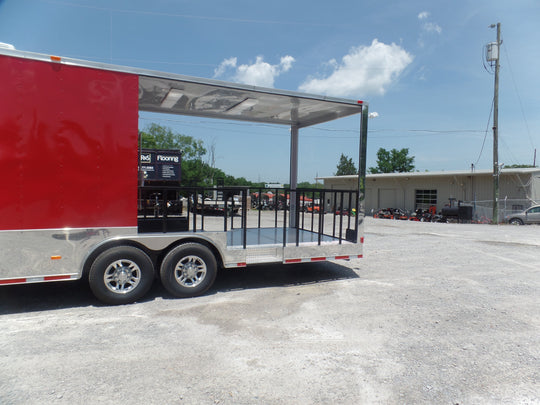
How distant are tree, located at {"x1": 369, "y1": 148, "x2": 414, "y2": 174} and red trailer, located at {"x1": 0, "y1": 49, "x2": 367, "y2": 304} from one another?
6169cm

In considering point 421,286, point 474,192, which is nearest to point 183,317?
point 421,286

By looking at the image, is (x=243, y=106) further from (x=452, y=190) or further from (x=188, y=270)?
(x=452, y=190)

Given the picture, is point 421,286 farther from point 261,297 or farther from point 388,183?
point 388,183

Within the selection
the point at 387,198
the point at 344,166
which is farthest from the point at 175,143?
the point at 344,166

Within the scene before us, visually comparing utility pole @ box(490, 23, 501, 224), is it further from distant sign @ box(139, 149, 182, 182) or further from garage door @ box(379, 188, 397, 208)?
distant sign @ box(139, 149, 182, 182)

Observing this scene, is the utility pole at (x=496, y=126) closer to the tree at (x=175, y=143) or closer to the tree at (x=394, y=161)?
the tree at (x=175, y=143)

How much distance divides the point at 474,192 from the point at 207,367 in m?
25.5

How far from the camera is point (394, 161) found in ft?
210

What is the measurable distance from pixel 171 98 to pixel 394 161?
203ft

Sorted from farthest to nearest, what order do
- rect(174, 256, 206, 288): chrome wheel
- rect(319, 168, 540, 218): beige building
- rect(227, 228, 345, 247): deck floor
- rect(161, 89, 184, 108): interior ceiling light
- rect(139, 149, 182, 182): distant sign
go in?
1. rect(319, 168, 540, 218): beige building
2. rect(139, 149, 182, 182): distant sign
3. rect(227, 228, 345, 247): deck floor
4. rect(161, 89, 184, 108): interior ceiling light
5. rect(174, 256, 206, 288): chrome wheel

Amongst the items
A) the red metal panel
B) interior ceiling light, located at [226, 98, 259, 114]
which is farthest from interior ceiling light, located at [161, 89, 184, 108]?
the red metal panel

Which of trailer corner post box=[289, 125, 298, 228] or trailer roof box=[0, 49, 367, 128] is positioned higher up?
trailer roof box=[0, 49, 367, 128]

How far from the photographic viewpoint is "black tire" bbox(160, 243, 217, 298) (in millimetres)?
5305

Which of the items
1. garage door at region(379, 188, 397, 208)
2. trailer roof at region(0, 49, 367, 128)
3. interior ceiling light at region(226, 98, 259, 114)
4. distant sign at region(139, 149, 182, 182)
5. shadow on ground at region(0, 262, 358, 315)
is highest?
interior ceiling light at region(226, 98, 259, 114)
